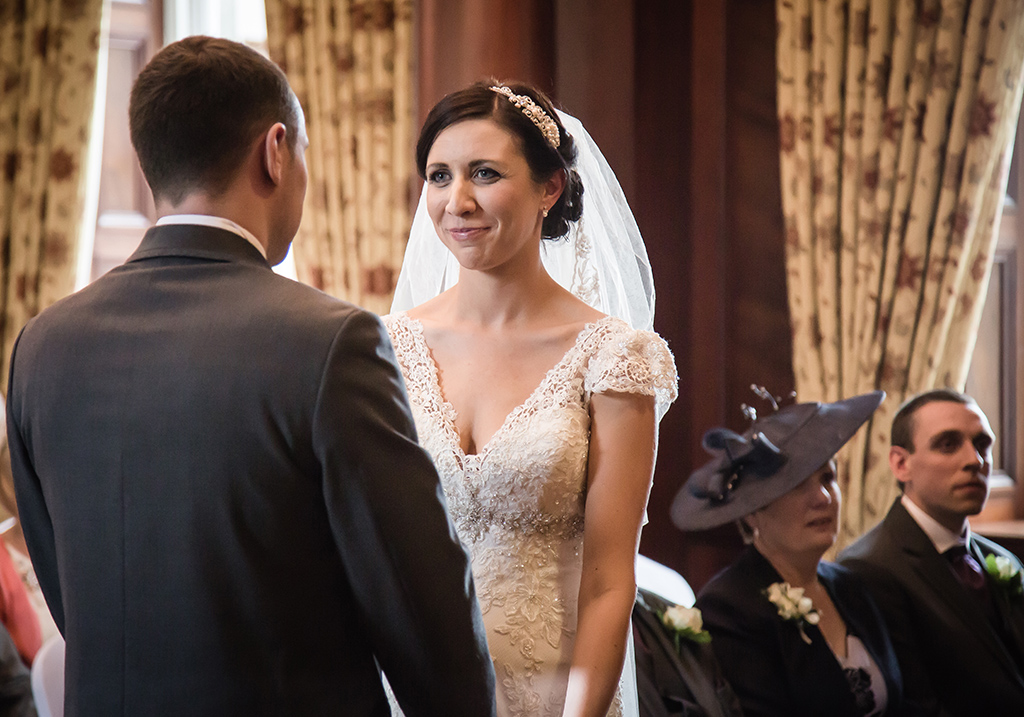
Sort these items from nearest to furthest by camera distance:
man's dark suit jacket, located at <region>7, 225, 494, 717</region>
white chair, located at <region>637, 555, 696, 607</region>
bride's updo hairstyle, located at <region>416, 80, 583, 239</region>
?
man's dark suit jacket, located at <region>7, 225, 494, 717</region>
bride's updo hairstyle, located at <region>416, 80, 583, 239</region>
white chair, located at <region>637, 555, 696, 607</region>

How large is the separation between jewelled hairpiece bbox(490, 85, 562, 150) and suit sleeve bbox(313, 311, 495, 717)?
0.95 meters

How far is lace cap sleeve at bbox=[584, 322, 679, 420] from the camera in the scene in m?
1.91

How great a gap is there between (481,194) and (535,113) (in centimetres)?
23

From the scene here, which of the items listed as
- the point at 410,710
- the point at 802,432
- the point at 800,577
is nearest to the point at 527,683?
the point at 410,710

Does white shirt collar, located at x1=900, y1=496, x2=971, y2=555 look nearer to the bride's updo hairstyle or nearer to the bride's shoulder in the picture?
the bride's shoulder

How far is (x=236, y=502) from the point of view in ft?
3.89

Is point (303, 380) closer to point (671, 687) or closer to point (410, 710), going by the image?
point (410, 710)

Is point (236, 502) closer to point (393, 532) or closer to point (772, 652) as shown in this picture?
point (393, 532)

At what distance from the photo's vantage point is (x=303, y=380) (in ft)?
3.87

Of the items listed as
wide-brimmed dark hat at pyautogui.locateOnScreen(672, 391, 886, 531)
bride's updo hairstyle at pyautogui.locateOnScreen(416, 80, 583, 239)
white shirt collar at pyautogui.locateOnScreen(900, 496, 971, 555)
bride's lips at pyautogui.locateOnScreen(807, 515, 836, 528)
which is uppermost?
bride's updo hairstyle at pyautogui.locateOnScreen(416, 80, 583, 239)

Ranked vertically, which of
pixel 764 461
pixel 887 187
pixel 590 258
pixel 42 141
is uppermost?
pixel 42 141

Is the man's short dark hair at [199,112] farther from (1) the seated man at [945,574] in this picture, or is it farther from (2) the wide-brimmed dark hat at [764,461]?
(1) the seated man at [945,574]

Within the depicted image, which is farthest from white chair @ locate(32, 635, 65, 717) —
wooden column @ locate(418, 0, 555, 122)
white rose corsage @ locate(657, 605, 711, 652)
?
wooden column @ locate(418, 0, 555, 122)

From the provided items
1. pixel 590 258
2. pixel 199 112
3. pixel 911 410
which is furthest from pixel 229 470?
pixel 911 410
